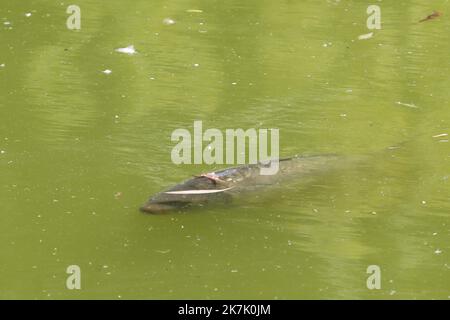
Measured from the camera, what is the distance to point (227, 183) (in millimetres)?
3740

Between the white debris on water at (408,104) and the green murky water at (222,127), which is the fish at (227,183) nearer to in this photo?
the green murky water at (222,127)

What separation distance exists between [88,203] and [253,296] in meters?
0.89

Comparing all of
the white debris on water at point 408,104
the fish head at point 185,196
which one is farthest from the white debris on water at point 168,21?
the fish head at point 185,196

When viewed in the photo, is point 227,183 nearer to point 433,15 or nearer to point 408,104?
point 408,104

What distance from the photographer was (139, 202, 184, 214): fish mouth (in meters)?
3.55

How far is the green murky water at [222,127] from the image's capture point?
3.28 meters

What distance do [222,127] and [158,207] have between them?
90 centimetres

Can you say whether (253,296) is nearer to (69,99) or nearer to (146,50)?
(69,99)

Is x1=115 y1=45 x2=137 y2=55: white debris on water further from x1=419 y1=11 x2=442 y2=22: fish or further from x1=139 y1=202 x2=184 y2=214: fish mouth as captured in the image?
x1=419 y1=11 x2=442 y2=22: fish

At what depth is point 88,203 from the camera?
3633 mm

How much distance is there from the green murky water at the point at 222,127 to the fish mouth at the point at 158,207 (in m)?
0.05

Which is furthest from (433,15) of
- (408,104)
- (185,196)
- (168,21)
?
(185,196)

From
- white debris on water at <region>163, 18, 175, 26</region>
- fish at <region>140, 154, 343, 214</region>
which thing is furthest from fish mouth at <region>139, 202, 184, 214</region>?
white debris on water at <region>163, 18, 175, 26</region>

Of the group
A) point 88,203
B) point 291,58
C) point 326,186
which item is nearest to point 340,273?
point 326,186
